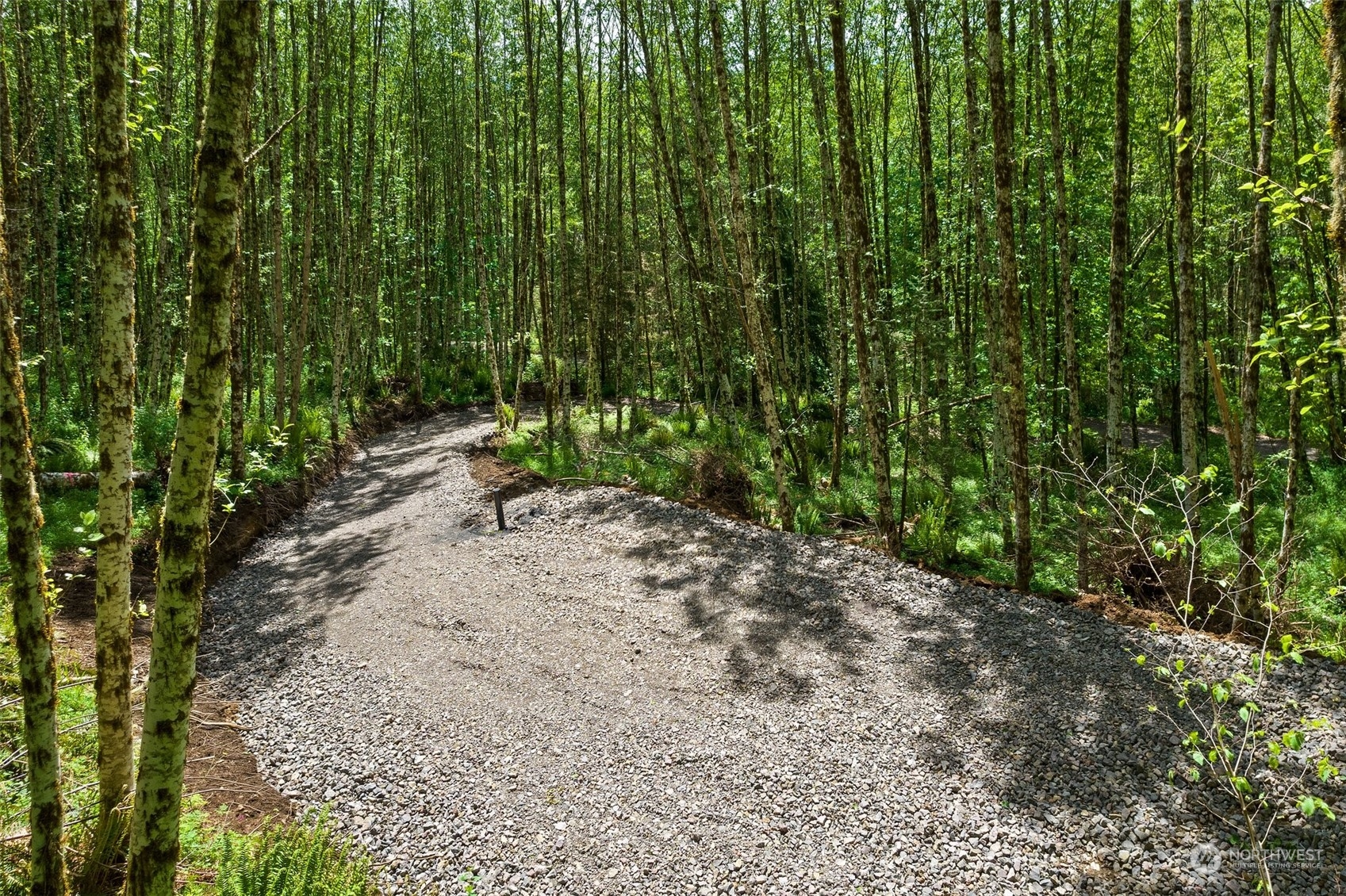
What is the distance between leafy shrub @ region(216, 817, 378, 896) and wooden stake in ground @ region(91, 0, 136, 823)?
0.72m

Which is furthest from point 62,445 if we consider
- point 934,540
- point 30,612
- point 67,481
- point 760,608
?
point 934,540

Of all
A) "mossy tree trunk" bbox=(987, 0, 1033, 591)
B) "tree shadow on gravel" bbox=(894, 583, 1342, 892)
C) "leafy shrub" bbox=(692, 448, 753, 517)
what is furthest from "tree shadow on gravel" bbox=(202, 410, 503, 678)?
"mossy tree trunk" bbox=(987, 0, 1033, 591)

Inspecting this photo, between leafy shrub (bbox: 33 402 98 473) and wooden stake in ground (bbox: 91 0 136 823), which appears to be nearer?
wooden stake in ground (bbox: 91 0 136 823)

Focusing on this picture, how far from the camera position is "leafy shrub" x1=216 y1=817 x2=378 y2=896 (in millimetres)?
3738

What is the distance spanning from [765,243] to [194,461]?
13.7 metres

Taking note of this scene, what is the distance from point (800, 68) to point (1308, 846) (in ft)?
43.1

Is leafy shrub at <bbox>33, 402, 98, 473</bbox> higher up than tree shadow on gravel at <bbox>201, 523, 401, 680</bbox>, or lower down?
higher up

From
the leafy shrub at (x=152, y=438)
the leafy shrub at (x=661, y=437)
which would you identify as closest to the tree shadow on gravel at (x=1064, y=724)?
the leafy shrub at (x=661, y=437)

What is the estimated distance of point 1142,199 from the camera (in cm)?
1430

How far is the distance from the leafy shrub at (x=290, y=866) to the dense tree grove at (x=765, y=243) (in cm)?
75

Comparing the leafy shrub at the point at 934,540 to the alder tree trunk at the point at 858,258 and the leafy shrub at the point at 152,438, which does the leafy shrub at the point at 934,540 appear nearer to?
the alder tree trunk at the point at 858,258

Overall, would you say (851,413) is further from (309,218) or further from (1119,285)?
(309,218)

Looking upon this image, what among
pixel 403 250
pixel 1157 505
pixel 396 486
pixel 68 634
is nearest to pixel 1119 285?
pixel 1157 505

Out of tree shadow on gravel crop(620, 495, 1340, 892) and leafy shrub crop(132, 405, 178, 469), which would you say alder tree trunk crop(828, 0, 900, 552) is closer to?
tree shadow on gravel crop(620, 495, 1340, 892)
